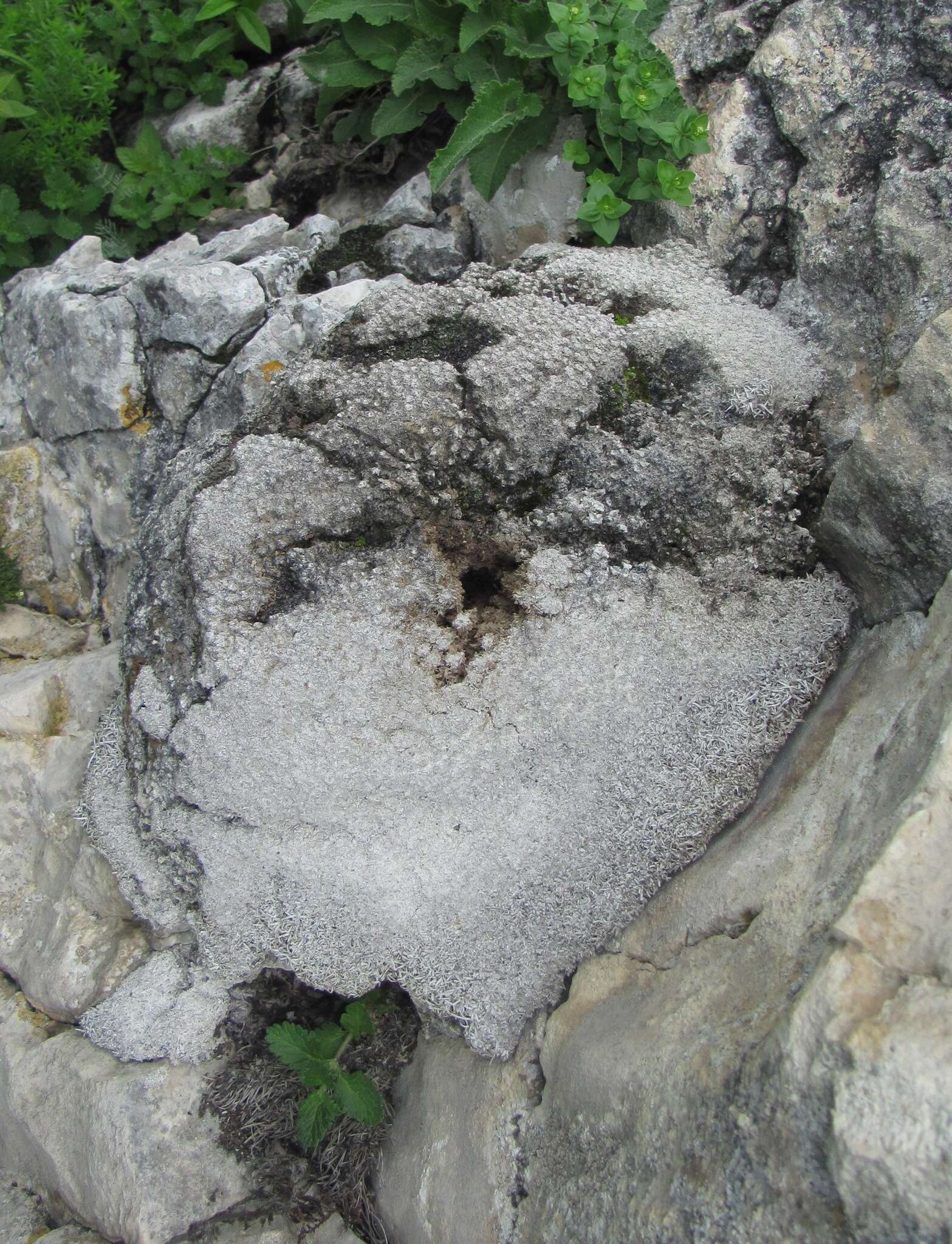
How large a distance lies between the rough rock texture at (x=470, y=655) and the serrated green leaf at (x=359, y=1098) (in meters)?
0.29

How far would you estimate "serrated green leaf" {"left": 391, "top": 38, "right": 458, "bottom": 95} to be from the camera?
3496 millimetres

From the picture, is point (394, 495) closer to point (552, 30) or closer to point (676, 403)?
point (676, 403)

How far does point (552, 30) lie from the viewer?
10.6ft

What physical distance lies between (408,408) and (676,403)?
0.79 m

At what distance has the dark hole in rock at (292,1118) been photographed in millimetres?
2854

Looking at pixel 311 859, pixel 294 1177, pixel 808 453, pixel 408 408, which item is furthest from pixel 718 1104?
pixel 408 408

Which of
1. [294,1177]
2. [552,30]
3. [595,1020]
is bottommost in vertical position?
[294,1177]

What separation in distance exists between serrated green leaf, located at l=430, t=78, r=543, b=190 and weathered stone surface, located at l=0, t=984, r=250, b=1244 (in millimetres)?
2994

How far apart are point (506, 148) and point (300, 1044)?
9.77ft

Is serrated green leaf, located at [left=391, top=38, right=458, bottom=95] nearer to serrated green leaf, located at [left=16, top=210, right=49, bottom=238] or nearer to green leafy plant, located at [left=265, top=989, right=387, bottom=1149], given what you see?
serrated green leaf, located at [left=16, top=210, right=49, bottom=238]

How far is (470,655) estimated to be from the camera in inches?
104

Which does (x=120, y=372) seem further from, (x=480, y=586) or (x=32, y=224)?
(x=480, y=586)

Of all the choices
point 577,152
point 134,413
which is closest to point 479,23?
point 577,152

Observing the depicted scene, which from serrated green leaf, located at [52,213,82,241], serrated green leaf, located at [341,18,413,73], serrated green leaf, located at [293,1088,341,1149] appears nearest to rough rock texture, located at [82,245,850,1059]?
serrated green leaf, located at [293,1088,341,1149]
